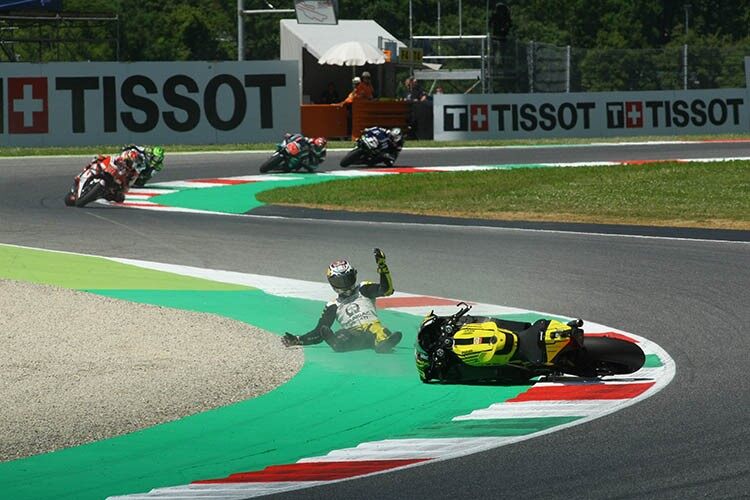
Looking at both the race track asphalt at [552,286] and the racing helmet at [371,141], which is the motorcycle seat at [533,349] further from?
the racing helmet at [371,141]

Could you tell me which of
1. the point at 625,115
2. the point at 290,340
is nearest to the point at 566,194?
the point at 290,340

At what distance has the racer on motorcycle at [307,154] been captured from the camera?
2636 centimetres

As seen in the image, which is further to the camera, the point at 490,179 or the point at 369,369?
the point at 490,179

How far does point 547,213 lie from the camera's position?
19594 millimetres

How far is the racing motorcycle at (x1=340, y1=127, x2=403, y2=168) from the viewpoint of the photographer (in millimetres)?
27125

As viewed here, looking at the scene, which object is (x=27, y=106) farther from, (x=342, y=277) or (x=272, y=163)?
(x=342, y=277)

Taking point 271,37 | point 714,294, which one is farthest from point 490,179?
point 271,37

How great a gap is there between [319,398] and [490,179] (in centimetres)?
1539

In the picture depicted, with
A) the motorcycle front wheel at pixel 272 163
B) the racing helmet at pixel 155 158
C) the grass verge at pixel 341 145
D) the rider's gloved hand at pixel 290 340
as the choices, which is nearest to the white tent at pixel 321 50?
the grass verge at pixel 341 145

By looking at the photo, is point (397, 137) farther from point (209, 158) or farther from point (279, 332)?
point (279, 332)

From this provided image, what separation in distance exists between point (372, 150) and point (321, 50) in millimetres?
14966

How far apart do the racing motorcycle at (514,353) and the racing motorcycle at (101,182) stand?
12615 millimetres

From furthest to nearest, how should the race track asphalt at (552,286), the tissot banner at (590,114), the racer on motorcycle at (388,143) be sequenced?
the tissot banner at (590,114) → the racer on motorcycle at (388,143) → the race track asphalt at (552,286)

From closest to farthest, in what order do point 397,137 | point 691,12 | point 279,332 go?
point 279,332 < point 397,137 < point 691,12
